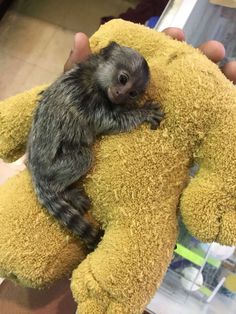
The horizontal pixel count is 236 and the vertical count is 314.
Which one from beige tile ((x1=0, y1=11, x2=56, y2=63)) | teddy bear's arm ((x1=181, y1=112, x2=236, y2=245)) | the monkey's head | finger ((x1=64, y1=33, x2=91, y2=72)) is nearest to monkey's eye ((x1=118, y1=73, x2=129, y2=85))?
the monkey's head

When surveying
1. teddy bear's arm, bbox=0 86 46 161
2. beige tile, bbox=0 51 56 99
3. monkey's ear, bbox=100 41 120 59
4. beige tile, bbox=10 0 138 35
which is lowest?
beige tile, bbox=0 51 56 99

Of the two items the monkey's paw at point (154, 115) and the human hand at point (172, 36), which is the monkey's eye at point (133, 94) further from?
the human hand at point (172, 36)

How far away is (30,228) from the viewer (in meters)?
0.74

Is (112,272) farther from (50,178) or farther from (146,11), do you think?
(146,11)

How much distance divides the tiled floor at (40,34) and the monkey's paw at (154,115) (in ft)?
5.60

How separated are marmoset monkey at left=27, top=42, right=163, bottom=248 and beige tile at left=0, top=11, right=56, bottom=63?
5.59 ft

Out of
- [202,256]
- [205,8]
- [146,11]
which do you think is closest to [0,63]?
[146,11]

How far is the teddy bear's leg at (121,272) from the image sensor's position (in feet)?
2.23

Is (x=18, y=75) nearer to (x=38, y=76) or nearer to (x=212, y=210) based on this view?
(x=38, y=76)

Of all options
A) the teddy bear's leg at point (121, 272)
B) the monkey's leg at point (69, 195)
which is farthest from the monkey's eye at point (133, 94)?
the teddy bear's leg at point (121, 272)

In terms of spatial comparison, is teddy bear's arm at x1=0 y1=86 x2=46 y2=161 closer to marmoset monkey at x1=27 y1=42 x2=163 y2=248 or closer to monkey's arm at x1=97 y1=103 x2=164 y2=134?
marmoset monkey at x1=27 y1=42 x2=163 y2=248

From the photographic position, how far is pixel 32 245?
2.39 feet

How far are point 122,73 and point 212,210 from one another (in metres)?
0.33

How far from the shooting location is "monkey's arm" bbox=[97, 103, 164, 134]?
0.73 metres
